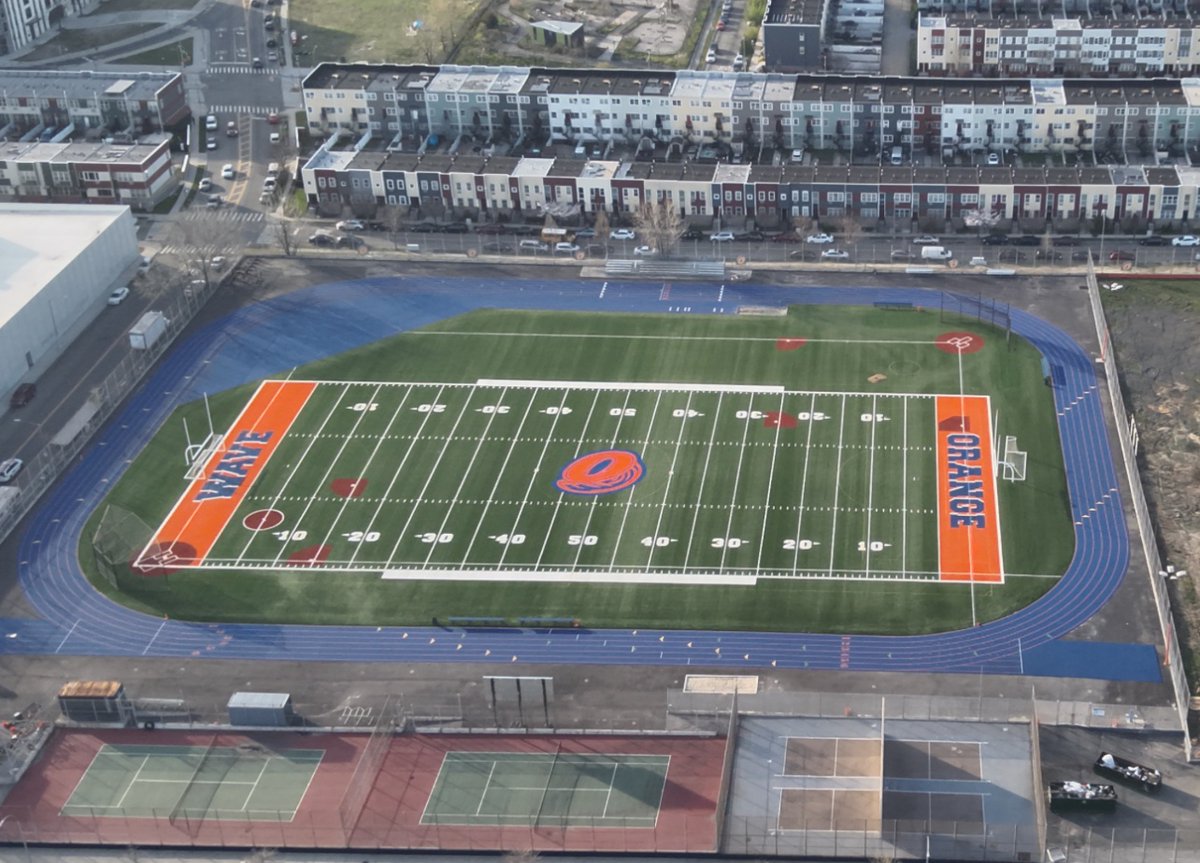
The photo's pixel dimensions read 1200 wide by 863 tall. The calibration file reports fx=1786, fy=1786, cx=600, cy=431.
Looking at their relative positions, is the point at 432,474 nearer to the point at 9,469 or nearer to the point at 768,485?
the point at 768,485

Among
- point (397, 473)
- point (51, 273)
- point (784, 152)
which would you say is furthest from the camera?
point (784, 152)

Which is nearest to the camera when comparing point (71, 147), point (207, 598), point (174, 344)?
point (207, 598)

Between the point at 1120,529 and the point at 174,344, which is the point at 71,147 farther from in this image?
the point at 1120,529

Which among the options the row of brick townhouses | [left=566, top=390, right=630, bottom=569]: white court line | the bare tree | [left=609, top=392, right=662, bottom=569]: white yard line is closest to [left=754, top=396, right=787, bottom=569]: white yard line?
[left=609, top=392, right=662, bottom=569]: white yard line

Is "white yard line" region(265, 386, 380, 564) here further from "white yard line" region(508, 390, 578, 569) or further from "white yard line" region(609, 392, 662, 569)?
"white yard line" region(609, 392, 662, 569)

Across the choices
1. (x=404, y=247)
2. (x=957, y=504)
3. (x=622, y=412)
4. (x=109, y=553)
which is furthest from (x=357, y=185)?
(x=957, y=504)

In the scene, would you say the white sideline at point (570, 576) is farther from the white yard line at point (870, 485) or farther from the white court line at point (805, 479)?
the white yard line at point (870, 485)

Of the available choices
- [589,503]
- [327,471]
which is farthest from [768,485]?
[327,471]
